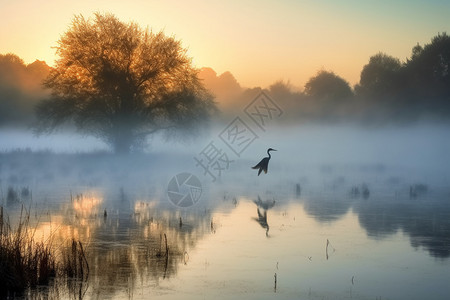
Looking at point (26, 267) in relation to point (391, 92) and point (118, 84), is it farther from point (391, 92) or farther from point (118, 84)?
point (391, 92)

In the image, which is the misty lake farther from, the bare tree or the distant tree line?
the distant tree line

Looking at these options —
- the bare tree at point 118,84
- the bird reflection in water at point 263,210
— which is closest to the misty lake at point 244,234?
the bird reflection in water at point 263,210

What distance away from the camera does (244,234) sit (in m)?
16.1

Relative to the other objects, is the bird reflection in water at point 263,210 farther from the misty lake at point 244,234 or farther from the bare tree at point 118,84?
the bare tree at point 118,84

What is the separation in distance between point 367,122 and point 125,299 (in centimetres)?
6856

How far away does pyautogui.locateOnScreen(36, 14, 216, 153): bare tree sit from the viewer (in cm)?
4038

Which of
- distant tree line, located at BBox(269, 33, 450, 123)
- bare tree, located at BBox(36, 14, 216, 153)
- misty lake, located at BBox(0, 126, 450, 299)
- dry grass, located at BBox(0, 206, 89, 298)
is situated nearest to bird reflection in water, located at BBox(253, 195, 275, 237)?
misty lake, located at BBox(0, 126, 450, 299)

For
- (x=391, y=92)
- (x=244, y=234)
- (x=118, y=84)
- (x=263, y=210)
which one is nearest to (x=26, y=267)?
(x=244, y=234)

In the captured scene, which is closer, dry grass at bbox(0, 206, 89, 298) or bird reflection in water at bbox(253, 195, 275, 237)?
dry grass at bbox(0, 206, 89, 298)

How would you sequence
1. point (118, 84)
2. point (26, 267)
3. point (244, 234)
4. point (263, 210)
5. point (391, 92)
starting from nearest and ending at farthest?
point (26, 267)
point (244, 234)
point (263, 210)
point (118, 84)
point (391, 92)

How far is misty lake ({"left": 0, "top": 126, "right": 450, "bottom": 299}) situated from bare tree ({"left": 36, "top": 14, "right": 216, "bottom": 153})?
562 centimetres

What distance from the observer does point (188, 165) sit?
44156 millimetres

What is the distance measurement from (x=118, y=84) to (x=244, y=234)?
87.2ft

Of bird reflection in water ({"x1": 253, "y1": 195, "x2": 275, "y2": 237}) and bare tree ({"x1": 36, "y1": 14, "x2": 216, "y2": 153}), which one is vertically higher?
bare tree ({"x1": 36, "y1": 14, "x2": 216, "y2": 153})
